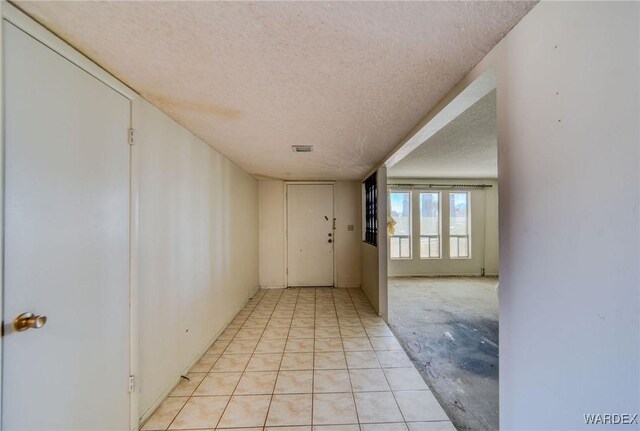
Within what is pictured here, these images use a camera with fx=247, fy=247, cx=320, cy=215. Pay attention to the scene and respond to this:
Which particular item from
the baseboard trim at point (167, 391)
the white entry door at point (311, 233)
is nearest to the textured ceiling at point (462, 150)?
the white entry door at point (311, 233)

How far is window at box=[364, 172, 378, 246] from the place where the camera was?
3.83m

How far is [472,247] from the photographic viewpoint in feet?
19.2

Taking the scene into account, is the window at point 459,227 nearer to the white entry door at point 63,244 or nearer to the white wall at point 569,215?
the white wall at point 569,215

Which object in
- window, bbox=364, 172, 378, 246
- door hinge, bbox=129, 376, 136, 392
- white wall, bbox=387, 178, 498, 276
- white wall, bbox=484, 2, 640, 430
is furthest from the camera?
white wall, bbox=387, 178, 498, 276

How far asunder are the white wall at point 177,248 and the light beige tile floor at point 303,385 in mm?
220

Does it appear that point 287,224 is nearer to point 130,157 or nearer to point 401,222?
point 401,222

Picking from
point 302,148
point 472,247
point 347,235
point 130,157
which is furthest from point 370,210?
point 130,157

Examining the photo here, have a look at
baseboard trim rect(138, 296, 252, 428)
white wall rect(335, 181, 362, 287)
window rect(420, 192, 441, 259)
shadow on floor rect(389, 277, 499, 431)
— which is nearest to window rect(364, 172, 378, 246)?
white wall rect(335, 181, 362, 287)

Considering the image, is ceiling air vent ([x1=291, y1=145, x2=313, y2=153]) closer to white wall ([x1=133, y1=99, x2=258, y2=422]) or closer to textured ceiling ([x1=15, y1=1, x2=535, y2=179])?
textured ceiling ([x1=15, y1=1, x2=535, y2=179])

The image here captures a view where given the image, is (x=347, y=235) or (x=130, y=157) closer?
(x=130, y=157)

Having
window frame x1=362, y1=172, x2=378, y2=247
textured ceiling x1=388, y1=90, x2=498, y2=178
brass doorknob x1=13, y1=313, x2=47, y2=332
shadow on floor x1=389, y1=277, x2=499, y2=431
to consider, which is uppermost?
textured ceiling x1=388, y1=90, x2=498, y2=178

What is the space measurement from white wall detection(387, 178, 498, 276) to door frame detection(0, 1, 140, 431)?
512 centimetres

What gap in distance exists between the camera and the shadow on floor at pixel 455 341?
Answer: 1817 millimetres

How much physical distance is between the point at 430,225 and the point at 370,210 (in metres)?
2.48
